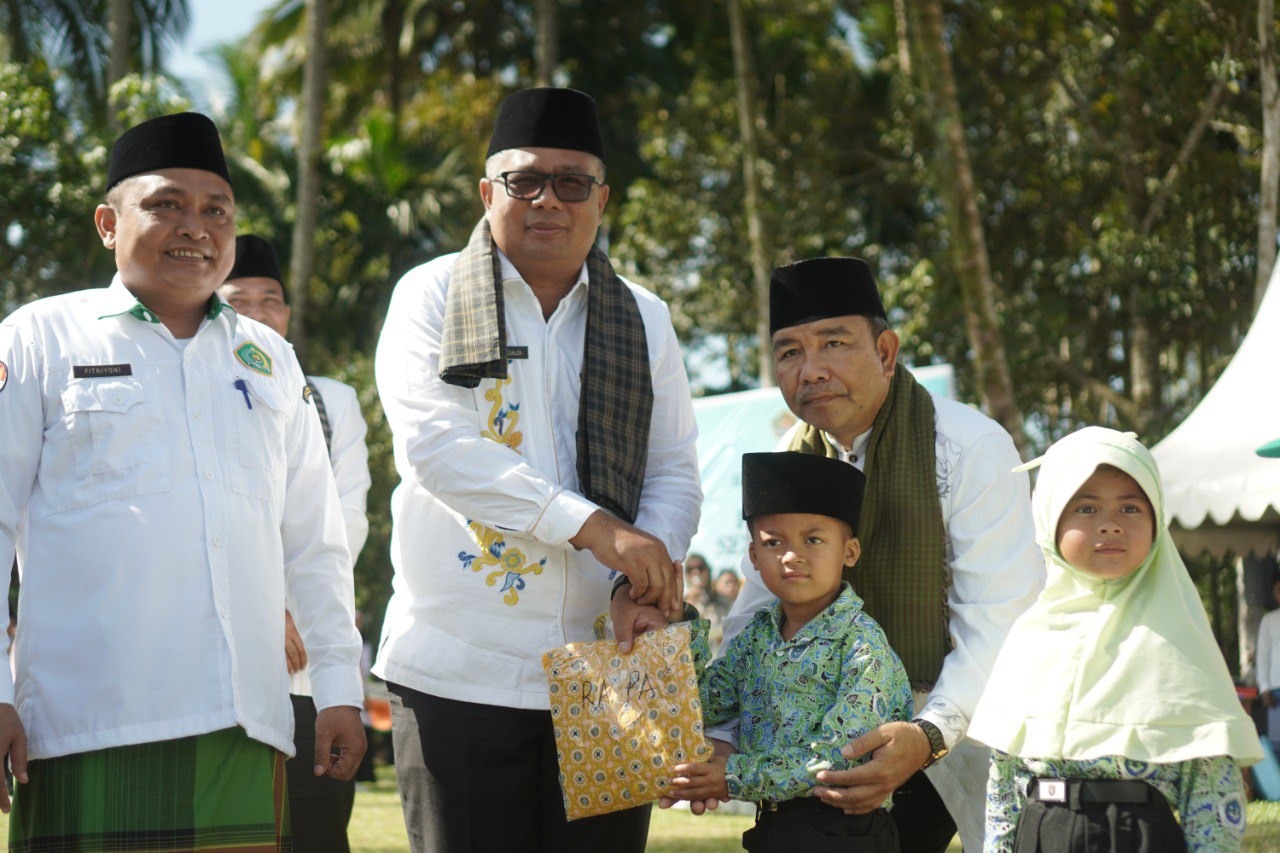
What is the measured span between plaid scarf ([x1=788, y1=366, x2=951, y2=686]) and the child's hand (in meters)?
0.65

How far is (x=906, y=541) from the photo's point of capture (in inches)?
150

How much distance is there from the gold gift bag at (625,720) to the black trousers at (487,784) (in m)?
0.22

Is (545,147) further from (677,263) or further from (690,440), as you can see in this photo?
(677,263)

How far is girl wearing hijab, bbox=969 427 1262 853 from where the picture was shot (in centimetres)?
320

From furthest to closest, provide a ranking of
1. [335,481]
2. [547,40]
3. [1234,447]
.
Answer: [547,40] → [1234,447] → [335,481]

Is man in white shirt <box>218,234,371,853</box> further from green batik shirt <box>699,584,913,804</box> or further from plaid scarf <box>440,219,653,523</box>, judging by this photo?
green batik shirt <box>699,584,913,804</box>

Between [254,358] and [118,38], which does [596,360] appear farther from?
[118,38]

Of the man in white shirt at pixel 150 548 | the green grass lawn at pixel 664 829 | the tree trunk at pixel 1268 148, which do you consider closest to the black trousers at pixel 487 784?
the man in white shirt at pixel 150 548

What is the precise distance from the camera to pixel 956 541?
12.7 feet

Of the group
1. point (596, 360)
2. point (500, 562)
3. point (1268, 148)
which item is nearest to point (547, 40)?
point (1268, 148)

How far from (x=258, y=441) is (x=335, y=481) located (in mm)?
1003

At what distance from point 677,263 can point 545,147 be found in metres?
17.1

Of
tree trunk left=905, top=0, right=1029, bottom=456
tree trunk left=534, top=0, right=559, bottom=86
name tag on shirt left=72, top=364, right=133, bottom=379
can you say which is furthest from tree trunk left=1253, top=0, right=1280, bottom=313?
name tag on shirt left=72, top=364, right=133, bottom=379

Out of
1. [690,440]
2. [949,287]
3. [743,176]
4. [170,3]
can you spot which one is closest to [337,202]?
[170,3]
